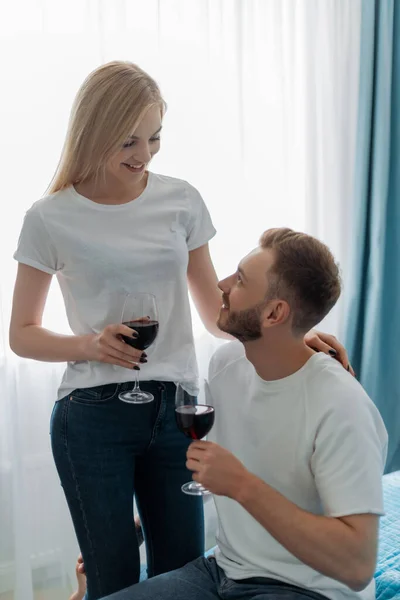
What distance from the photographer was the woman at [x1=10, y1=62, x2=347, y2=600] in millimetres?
1721

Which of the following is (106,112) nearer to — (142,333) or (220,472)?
(142,333)

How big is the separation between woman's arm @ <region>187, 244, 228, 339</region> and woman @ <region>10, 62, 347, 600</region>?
0.10 m

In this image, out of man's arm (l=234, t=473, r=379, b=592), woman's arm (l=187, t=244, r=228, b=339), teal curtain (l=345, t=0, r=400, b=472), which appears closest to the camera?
man's arm (l=234, t=473, r=379, b=592)

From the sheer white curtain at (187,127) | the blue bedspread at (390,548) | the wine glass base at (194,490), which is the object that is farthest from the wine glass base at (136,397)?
the sheer white curtain at (187,127)

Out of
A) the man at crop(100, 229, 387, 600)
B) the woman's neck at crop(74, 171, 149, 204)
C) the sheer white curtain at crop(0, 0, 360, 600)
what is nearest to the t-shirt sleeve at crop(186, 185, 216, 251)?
the woman's neck at crop(74, 171, 149, 204)

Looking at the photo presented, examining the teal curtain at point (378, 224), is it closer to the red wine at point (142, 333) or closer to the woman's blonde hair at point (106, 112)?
the woman's blonde hair at point (106, 112)

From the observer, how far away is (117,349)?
5.38ft

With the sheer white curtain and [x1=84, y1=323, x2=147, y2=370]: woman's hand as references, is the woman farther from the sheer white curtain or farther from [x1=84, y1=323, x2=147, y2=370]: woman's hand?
the sheer white curtain

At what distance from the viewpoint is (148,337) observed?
5.49ft

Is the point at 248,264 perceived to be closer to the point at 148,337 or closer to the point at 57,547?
the point at 148,337

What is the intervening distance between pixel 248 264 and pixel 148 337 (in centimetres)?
29

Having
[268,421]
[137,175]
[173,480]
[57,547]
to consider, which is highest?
[137,175]

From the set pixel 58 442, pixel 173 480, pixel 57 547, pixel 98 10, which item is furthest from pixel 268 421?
pixel 98 10

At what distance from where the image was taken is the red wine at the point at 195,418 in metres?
1.47
